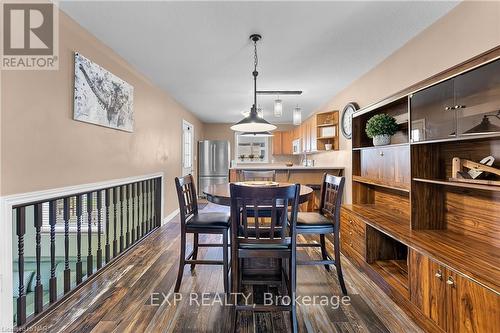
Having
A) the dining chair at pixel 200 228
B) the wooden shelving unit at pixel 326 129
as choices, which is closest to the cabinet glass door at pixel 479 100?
the dining chair at pixel 200 228

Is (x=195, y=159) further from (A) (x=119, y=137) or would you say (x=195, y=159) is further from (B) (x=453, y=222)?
(B) (x=453, y=222)

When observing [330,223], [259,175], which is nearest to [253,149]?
[259,175]

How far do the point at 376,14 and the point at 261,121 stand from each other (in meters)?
1.36

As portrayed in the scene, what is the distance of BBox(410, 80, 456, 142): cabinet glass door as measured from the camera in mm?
1663

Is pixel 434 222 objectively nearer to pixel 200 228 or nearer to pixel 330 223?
pixel 330 223

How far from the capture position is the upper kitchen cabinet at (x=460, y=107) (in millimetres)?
1407

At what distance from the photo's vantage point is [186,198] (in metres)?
2.33

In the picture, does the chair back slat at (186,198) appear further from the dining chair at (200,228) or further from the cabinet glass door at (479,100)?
the cabinet glass door at (479,100)

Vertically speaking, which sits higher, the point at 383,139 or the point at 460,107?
the point at 460,107

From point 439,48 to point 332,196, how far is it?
59.6 inches

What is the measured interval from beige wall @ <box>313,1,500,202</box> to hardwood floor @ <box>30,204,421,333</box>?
195 cm

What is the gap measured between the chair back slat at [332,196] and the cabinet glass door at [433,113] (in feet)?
2.19

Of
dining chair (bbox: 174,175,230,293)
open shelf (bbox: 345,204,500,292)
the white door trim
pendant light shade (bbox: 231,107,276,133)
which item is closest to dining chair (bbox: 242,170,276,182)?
pendant light shade (bbox: 231,107,276,133)

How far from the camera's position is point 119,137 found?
2855 mm
